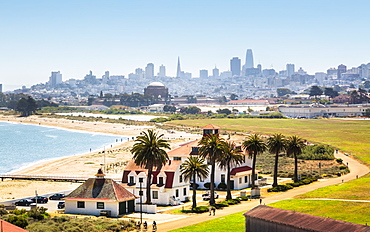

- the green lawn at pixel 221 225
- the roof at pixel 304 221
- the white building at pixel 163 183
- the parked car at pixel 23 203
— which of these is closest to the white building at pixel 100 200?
the white building at pixel 163 183

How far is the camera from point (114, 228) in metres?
48.6

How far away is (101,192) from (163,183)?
957 cm

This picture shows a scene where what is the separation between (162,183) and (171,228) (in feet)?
52.1

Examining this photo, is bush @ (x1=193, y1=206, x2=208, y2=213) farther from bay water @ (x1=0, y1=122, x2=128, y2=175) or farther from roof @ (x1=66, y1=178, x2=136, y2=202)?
bay water @ (x1=0, y1=122, x2=128, y2=175)

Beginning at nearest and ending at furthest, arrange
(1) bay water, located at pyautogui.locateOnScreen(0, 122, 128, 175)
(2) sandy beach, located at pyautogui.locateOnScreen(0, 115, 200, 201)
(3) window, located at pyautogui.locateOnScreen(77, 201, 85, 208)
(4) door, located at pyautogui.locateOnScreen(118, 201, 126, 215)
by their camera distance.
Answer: (4) door, located at pyautogui.locateOnScreen(118, 201, 126, 215) < (3) window, located at pyautogui.locateOnScreen(77, 201, 85, 208) < (2) sandy beach, located at pyautogui.locateOnScreen(0, 115, 200, 201) < (1) bay water, located at pyautogui.locateOnScreen(0, 122, 128, 175)

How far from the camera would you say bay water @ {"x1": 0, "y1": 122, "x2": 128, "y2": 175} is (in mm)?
118562

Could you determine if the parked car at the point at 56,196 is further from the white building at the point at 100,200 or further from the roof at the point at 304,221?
the roof at the point at 304,221

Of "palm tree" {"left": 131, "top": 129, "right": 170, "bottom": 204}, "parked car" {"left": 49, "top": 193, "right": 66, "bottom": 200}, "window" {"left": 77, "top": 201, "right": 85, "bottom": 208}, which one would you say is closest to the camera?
"window" {"left": 77, "top": 201, "right": 85, "bottom": 208}

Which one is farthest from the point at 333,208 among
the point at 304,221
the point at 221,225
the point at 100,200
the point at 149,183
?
the point at 100,200

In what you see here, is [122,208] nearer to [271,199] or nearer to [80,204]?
[80,204]

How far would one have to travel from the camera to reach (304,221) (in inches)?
1512

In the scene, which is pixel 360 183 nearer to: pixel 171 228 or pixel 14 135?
pixel 171 228

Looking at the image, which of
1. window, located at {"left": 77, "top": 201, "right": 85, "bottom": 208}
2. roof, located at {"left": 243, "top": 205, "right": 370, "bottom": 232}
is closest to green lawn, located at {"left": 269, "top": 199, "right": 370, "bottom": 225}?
roof, located at {"left": 243, "top": 205, "right": 370, "bottom": 232}

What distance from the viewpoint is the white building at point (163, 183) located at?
6394 cm
